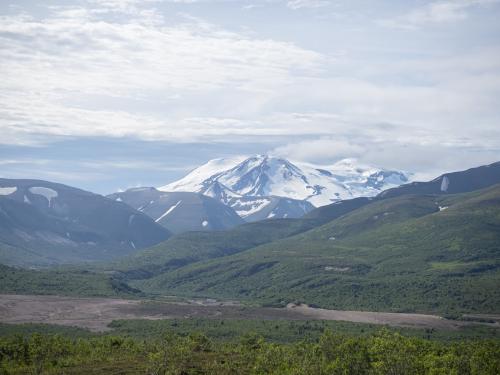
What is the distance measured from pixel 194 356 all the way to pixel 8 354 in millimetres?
38229

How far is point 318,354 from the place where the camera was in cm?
13975

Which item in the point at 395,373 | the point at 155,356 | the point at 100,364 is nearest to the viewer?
the point at 395,373

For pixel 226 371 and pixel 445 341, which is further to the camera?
pixel 445 341

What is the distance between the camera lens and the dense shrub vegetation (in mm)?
120812

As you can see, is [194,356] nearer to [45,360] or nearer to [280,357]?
[280,357]

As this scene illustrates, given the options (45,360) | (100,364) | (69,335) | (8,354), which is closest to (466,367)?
(100,364)

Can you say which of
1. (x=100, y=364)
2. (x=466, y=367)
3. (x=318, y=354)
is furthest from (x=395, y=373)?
(x=100, y=364)

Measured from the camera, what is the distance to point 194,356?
14125 cm

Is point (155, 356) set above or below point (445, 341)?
above

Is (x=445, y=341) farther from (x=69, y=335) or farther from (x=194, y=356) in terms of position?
(x=69, y=335)

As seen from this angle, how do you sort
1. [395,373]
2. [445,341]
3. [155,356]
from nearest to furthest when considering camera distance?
[395,373] < [155,356] < [445,341]

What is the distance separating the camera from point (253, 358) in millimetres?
139500

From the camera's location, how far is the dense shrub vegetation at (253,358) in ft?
396

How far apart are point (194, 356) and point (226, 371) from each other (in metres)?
16.2
